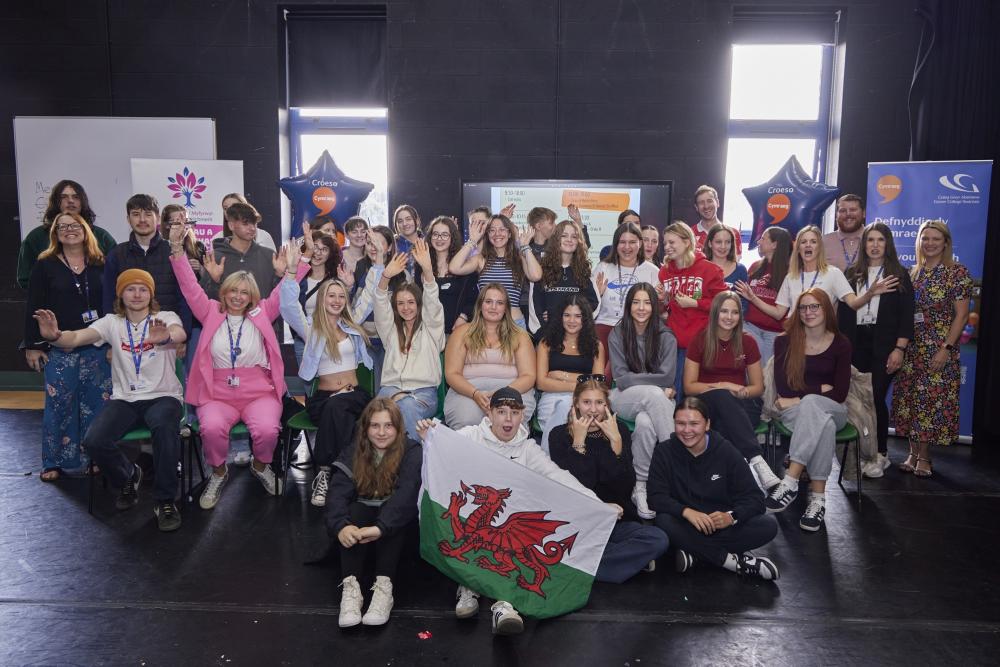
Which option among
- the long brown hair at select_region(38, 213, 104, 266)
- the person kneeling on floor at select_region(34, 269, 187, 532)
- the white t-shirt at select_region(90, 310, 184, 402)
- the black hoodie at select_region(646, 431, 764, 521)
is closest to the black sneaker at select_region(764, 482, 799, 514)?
the black hoodie at select_region(646, 431, 764, 521)

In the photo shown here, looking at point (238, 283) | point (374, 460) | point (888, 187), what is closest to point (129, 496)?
point (238, 283)

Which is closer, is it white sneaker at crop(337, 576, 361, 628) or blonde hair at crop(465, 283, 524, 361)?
white sneaker at crop(337, 576, 361, 628)

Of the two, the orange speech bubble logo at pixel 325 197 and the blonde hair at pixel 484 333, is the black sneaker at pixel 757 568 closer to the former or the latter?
the blonde hair at pixel 484 333

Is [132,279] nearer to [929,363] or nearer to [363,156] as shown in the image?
[363,156]

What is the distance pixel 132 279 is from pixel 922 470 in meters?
4.85

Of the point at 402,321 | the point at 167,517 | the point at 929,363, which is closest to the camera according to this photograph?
the point at 167,517

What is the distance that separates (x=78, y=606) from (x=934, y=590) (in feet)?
11.4

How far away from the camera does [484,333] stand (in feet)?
13.2

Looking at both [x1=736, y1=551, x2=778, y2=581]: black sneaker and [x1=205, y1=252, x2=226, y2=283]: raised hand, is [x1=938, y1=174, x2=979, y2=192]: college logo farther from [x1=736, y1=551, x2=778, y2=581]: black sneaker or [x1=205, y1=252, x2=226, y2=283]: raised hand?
[x1=205, y1=252, x2=226, y2=283]: raised hand

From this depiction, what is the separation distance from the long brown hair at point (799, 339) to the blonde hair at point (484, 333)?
1.53 meters

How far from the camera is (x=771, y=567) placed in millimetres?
3100

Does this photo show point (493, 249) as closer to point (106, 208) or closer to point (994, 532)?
point (994, 532)

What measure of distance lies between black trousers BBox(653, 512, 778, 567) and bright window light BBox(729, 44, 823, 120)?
4.77 m

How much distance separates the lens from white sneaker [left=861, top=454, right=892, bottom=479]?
452cm
